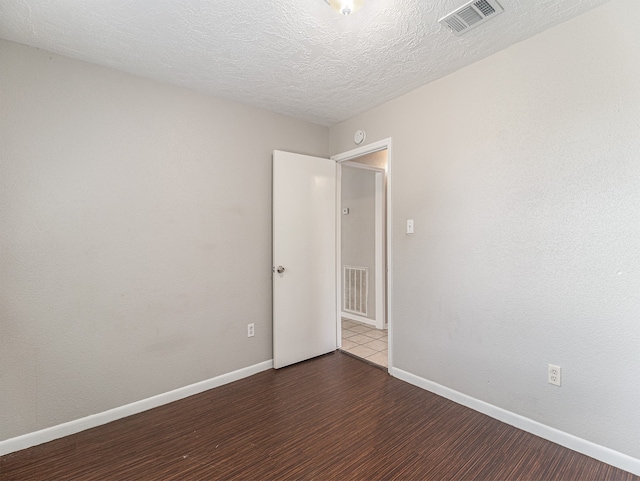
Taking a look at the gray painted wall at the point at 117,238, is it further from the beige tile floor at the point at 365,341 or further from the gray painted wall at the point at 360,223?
the gray painted wall at the point at 360,223

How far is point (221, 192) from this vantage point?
271 centimetres

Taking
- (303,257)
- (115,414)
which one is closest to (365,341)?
(303,257)

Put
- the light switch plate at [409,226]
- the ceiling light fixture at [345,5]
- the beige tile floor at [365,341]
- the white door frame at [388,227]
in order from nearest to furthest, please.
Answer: the ceiling light fixture at [345,5], the light switch plate at [409,226], the white door frame at [388,227], the beige tile floor at [365,341]

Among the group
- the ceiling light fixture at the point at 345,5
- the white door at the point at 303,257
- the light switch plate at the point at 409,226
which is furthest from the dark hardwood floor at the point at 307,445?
the ceiling light fixture at the point at 345,5

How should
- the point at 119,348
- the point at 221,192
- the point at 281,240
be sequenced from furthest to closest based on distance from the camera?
1. the point at 281,240
2. the point at 221,192
3. the point at 119,348

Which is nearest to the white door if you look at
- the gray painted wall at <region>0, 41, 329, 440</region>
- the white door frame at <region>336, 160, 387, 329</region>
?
the gray painted wall at <region>0, 41, 329, 440</region>

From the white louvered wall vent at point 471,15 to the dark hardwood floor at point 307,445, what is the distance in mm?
2511

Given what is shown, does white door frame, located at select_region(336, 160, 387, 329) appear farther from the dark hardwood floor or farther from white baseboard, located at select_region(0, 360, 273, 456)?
white baseboard, located at select_region(0, 360, 273, 456)

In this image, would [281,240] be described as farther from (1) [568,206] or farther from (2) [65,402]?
(1) [568,206]

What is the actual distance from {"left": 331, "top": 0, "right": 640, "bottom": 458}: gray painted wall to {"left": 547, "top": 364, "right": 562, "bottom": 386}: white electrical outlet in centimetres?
3

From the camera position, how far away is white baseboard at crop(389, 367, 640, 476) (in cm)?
167

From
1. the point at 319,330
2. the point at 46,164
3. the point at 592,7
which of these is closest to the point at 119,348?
the point at 46,164

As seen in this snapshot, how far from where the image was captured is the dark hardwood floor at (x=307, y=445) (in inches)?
65.8

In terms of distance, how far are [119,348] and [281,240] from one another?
1.54 meters
